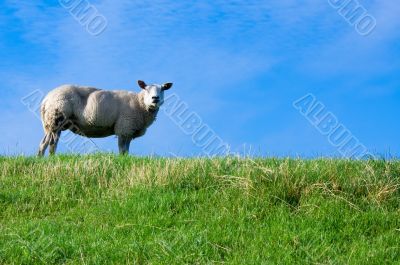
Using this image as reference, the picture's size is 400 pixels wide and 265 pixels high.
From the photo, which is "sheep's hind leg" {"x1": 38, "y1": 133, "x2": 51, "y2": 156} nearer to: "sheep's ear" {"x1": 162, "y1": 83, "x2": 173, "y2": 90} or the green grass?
"sheep's ear" {"x1": 162, "y1": 83, "x2": 173, "y2": 90}

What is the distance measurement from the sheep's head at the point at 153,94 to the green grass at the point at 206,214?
880 cm

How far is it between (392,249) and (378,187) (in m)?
2.06

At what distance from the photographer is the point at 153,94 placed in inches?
810

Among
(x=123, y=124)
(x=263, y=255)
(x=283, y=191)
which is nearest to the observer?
(x=263, y=255)

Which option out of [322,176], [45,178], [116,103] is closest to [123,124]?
[116,103]

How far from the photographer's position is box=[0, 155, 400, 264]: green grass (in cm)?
743

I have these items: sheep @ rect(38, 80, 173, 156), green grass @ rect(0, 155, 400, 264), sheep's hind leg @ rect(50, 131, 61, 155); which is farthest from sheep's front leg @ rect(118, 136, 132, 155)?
green grass @ rect(0, 155, 400, 264)

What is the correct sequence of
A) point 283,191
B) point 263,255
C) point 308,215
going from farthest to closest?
point 283,191
point 308,215
point 263,255

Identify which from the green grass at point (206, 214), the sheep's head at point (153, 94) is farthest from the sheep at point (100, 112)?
the green grass at point (206, 214)

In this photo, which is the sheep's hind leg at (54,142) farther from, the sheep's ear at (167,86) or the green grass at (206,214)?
the green grass at (206,214)

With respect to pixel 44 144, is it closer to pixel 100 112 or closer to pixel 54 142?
pixel 54 142

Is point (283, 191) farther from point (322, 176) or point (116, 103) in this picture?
point (116, 103)

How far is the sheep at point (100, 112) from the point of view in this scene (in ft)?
67.3

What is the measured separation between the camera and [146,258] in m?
7.34
